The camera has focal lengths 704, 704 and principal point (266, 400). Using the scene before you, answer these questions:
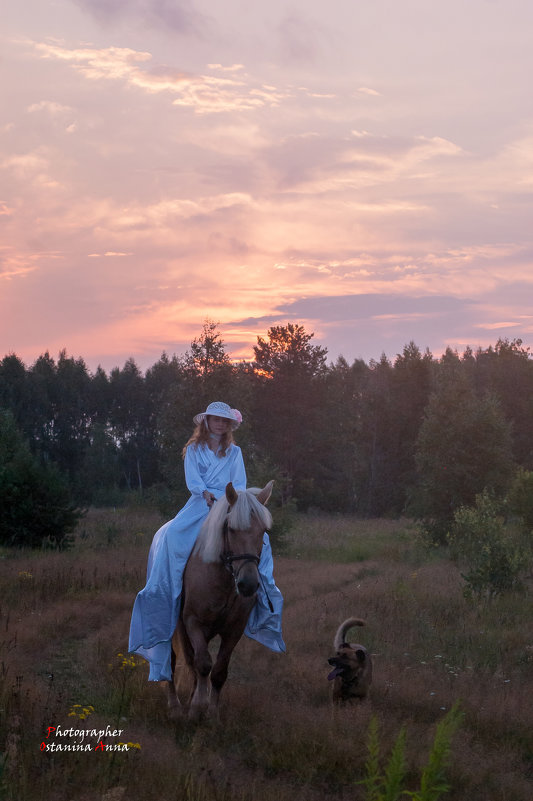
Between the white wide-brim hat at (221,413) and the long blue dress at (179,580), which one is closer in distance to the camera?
the long blue dress at (179,580)

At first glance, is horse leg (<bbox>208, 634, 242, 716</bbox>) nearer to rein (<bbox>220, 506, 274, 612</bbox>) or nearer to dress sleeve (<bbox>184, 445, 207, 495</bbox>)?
rein (<bbox>220, 506, 274, 612</bbox>)

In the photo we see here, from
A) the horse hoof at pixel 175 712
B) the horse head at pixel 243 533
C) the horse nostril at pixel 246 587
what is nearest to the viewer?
the horse nostril at pixel 246 587

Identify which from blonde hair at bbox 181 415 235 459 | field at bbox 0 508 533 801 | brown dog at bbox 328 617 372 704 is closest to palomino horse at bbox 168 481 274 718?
field at bbox 0 508 533 801

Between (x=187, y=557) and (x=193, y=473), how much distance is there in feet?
2.88

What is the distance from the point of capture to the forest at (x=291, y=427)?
24.4m

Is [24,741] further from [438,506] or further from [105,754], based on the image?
[438,506]

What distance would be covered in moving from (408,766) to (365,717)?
106cm

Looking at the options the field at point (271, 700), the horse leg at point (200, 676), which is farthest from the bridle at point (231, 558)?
the field at point (271, 700)

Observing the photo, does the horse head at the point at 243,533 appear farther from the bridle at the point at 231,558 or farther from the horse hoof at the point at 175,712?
the horse hoof at the point at 175,712

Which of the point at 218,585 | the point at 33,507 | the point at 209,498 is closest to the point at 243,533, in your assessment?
the point at 218,585

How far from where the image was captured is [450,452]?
28.1 meters

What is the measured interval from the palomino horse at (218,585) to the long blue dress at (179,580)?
0.55ft

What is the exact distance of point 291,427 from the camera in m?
53.9

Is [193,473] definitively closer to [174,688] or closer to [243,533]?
[243,533]
